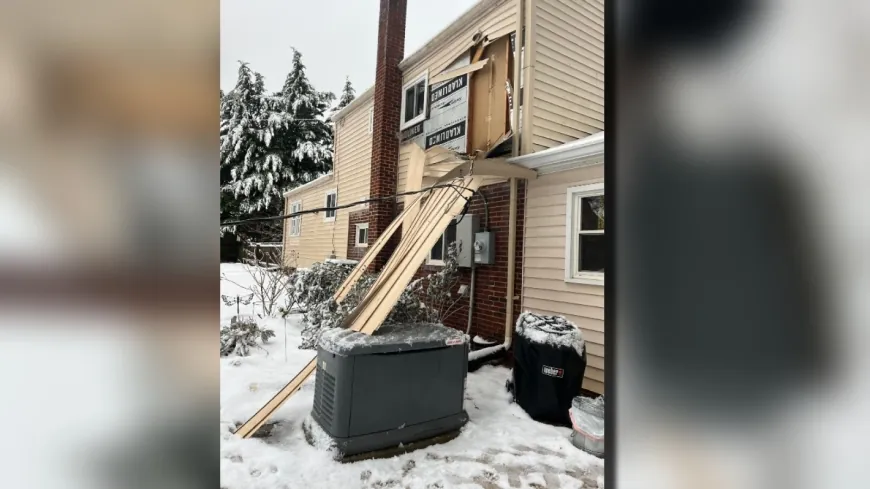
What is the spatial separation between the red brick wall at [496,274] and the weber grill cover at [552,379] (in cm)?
169

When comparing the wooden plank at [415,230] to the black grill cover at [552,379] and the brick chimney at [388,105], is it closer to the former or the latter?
the black grill cover at [552,379]

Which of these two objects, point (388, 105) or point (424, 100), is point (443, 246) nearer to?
point (424, 100)

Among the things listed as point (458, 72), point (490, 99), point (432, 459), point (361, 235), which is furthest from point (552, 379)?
point (361, 235)

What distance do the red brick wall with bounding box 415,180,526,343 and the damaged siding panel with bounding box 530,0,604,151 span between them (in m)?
0.84

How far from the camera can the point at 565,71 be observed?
6.26 meters

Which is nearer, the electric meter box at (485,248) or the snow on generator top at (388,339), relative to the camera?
the snow on generator top at (388,339)

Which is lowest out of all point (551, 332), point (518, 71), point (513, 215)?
point (551, 332)

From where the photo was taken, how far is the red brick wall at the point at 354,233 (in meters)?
9.60

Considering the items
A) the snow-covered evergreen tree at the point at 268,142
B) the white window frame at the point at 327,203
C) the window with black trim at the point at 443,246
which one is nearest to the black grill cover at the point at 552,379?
the window with black trim at the point at 443,246

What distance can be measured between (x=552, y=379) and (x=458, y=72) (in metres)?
5.07

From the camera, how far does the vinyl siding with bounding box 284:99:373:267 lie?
10057 mm
